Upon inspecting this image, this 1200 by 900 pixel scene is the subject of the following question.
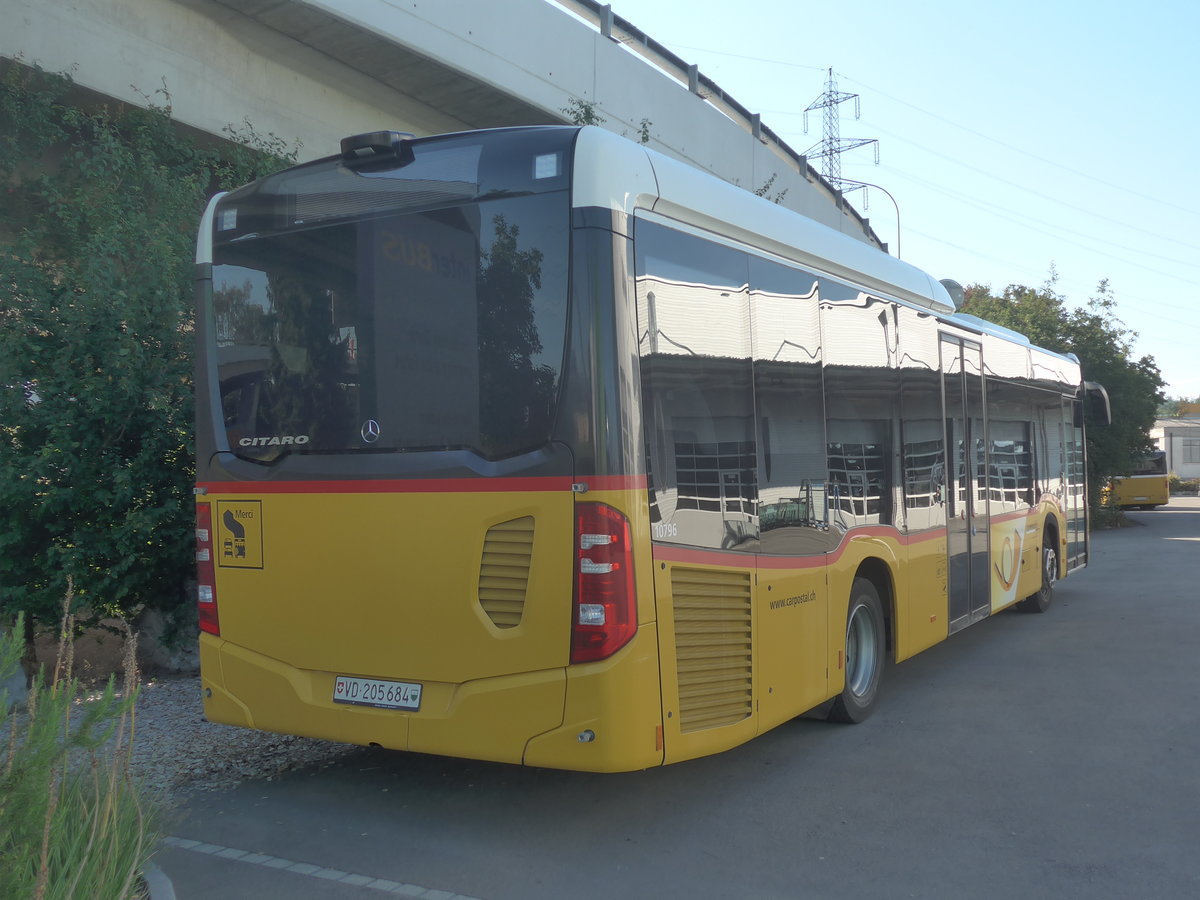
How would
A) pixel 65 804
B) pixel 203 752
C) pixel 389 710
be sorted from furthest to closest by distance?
pixel 203 752
pixel 389 710
pixel 65 804

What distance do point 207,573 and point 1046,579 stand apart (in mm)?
9652

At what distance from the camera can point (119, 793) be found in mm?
3971

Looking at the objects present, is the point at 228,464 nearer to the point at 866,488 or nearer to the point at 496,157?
the point at 496,157

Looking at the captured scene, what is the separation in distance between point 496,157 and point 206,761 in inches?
152

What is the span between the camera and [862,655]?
23.9ft

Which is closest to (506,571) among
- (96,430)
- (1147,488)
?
(96,430)

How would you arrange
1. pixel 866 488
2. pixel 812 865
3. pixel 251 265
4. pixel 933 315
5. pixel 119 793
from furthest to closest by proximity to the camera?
pixel 933 315 < pixel 866 488 < pixel 251 265 < pixel 812 865 < pixel 119 793

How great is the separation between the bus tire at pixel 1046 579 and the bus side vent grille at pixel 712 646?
789 centimetres

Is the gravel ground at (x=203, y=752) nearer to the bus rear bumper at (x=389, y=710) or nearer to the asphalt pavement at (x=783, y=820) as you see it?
the asphalt pavement at (x=783, y=820)

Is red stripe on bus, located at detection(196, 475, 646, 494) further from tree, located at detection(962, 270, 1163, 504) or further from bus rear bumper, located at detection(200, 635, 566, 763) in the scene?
tree, located at detection(962, 270, 1163, 504)

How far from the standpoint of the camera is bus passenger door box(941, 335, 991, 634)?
880 centimetres

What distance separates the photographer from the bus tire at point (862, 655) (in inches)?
275

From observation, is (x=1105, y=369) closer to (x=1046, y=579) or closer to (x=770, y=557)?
(x=1046, y=579)

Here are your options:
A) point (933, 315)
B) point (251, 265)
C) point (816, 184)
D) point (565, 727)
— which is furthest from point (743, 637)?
point (816, 184)
